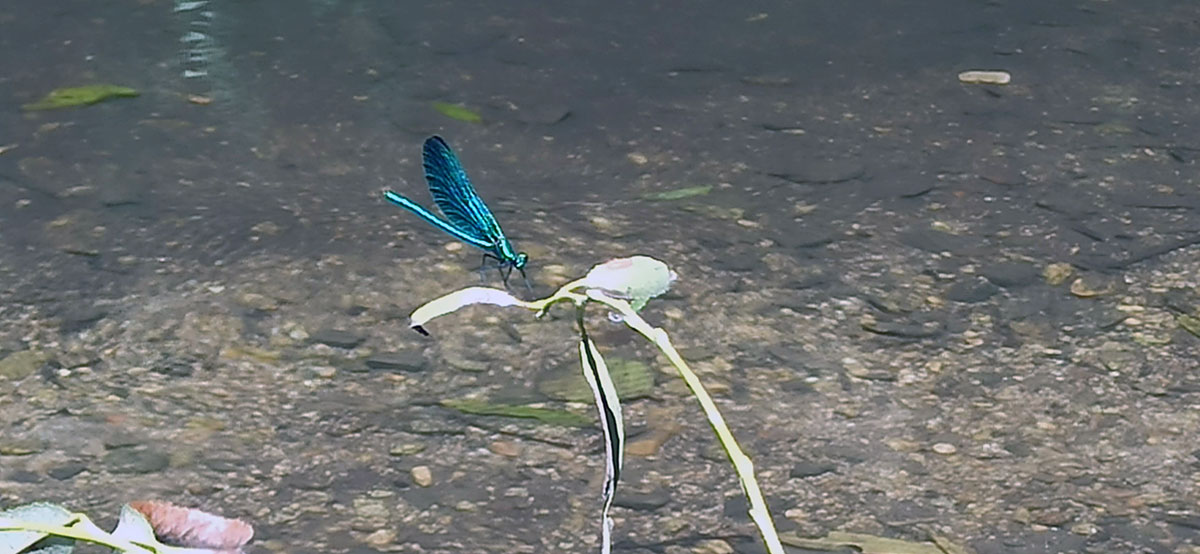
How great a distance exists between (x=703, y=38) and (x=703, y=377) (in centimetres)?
118

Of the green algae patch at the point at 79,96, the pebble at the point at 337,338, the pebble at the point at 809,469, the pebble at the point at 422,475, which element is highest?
the green algae patch at the point at 79,96

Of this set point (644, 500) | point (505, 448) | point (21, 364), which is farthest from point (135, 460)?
point (644, 500)

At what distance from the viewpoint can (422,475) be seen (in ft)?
5.20

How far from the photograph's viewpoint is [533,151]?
2344 millimetres

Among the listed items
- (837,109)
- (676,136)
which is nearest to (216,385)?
(676,136)

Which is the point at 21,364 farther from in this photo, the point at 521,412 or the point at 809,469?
the point at 809,469

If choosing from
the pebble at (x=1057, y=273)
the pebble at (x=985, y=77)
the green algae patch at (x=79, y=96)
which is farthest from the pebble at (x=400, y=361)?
the pebble at (x=985, y=77)

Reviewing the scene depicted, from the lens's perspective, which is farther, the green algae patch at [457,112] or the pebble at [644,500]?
the green algae patch at [457,112]

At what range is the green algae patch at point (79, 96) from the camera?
2445mm

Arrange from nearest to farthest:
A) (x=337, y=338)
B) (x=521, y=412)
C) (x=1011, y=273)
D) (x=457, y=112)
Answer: (x=521, y=412), (x=337, y=338), (x=1011, y=273), (x=457, y=112)

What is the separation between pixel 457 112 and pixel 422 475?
101 cm

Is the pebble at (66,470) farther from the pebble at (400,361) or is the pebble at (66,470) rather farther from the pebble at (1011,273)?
the pebble at (1011,273)

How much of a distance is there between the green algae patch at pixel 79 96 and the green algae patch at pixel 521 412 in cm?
112

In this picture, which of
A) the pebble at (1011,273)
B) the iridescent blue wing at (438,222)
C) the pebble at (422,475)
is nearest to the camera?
the iridescent blue wing at (438,222)
